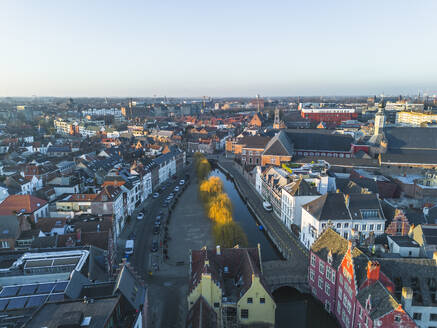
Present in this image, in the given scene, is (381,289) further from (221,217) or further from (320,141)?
(320,141)

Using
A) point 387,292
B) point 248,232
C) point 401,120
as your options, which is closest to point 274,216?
point 248,232

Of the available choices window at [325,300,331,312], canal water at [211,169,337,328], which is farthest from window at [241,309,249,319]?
window at [325,300,331,312]

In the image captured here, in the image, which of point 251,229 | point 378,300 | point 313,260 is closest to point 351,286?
point 378,300

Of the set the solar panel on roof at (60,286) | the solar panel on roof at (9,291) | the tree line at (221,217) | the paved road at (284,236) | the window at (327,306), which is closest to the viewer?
the solar panel on roof at (9,291)

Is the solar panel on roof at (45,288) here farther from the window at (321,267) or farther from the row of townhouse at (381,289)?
the window at (321,267)

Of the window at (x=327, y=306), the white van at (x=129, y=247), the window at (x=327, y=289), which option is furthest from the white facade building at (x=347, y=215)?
the white van at (x=129, y=247)

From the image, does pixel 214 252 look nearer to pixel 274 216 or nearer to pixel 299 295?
pixel 299 295

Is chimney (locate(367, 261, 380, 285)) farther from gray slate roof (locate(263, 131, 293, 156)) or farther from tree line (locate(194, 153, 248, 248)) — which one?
gray slate roof (locate(263, 131, 293, 156))
